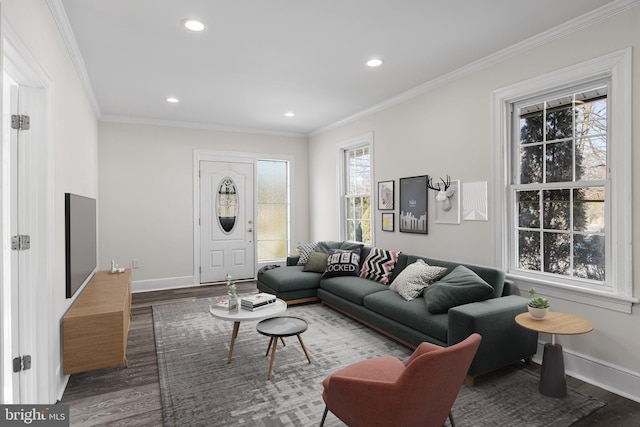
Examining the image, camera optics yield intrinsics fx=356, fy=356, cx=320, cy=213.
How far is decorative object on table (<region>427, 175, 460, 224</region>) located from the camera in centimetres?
377

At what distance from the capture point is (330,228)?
6.23 meters

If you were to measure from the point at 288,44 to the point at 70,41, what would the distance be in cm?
180

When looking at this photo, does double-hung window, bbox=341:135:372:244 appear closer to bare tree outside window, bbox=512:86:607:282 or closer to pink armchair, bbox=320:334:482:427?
bare tree outside window, bbox=512:86:607:282

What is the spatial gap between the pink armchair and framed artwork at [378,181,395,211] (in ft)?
10.1

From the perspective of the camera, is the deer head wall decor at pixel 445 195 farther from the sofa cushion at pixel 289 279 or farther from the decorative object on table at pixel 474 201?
the sofa cushion at pixel 289 279

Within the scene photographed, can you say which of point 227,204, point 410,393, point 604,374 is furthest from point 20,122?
point 604,374

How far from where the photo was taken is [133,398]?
2.53 meters

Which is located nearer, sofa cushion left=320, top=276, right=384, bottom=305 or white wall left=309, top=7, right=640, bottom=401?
white wall left=309, top=7, right=640, bottom=401

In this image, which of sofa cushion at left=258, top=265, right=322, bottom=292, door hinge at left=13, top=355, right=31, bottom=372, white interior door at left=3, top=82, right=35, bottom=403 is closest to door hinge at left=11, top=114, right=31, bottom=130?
white interior door at left=3, top=82, right=35, bottom=403

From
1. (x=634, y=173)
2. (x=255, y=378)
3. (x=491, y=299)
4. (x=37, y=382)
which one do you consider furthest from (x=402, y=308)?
(x=37, y=382)

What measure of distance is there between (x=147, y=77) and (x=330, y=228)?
3583 millimetres

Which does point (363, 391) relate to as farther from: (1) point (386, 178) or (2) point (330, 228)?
(2) point (330, 228)

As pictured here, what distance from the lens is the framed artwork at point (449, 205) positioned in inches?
148

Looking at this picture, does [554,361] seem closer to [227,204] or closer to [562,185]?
[562,185]
